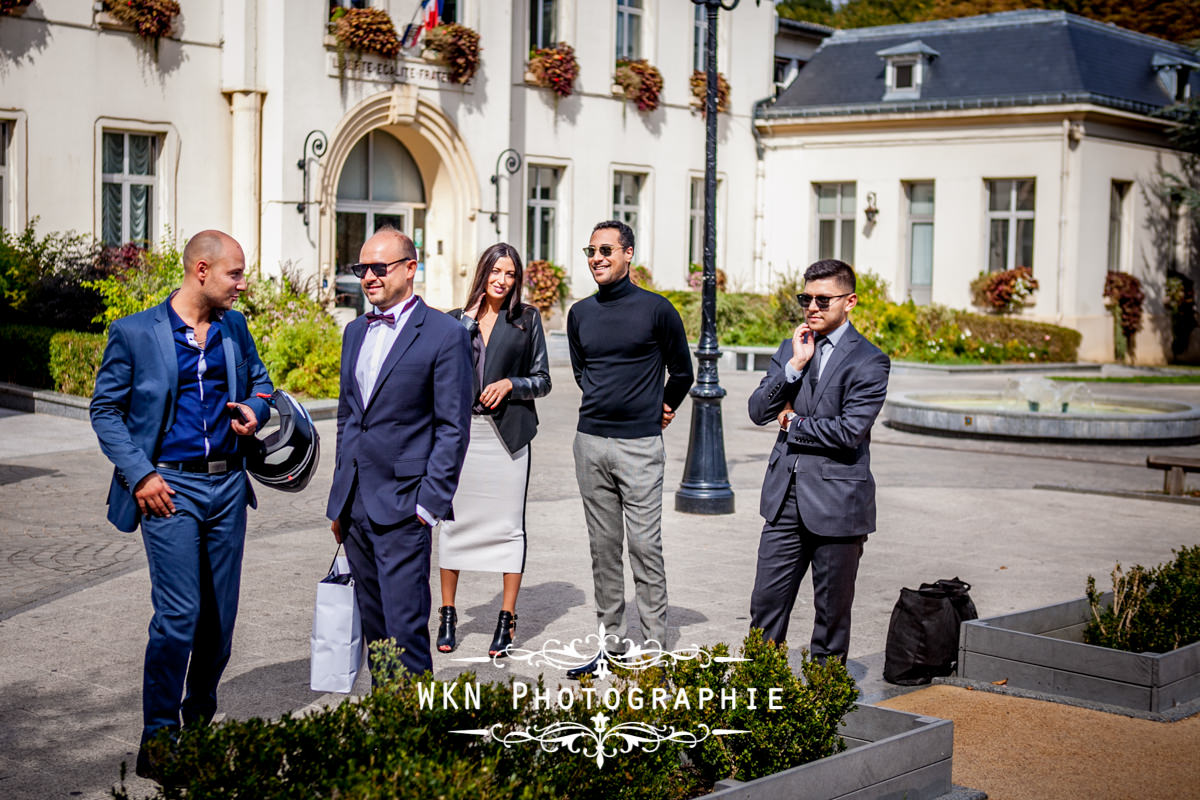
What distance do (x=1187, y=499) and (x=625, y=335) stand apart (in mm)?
7501

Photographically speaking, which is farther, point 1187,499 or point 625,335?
point 1187,499

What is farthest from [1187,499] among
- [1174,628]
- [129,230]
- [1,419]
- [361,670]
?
[129,230]

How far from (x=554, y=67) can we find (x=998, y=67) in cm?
979

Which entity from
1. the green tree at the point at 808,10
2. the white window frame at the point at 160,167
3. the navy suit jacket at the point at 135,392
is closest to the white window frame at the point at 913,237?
the white window frame at the point at 160,167

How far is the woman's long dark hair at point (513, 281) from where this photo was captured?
6.97m

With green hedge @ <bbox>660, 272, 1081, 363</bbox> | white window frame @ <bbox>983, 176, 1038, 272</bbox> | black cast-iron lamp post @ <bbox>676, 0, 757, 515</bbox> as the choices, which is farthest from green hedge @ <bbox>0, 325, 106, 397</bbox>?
white window frame @ <bbox>983, 176, 1038, 272</bbox>

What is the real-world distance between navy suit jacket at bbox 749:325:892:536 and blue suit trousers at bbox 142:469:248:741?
2121 millimetres

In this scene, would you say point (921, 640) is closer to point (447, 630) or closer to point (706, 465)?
point (447, 630)

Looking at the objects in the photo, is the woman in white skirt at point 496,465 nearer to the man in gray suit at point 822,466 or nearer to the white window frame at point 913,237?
the man in gray suit at point 822,466

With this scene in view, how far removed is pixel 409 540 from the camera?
5227mm

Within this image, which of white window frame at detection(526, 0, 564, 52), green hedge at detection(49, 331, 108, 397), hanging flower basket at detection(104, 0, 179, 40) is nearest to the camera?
green hedge at detection(49, 331, 108, 397)

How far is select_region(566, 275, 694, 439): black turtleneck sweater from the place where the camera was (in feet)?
21.3

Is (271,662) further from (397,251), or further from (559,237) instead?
(559,237)

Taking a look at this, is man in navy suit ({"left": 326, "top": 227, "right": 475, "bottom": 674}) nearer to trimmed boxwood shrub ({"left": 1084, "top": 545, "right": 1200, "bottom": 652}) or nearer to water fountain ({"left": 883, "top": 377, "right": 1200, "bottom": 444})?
trimmed boxwood shrub ({"left": 1084, "top": 545, "right": 1200, "bottom": 652})
